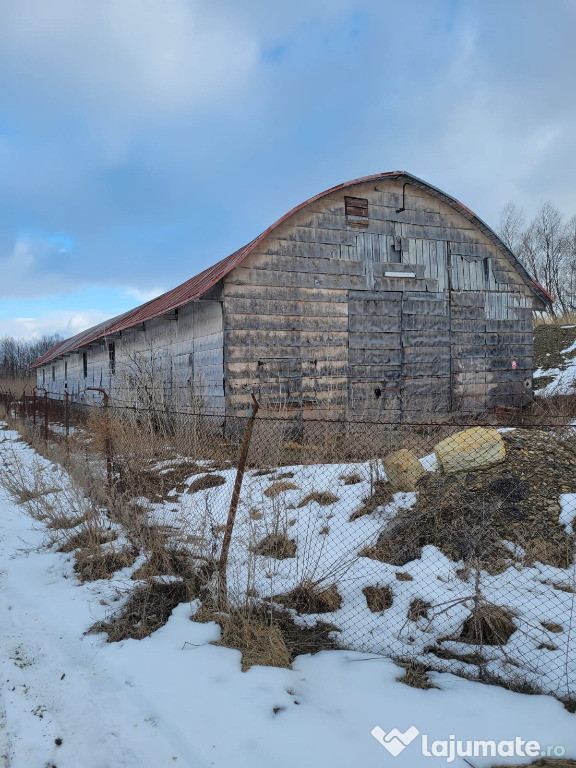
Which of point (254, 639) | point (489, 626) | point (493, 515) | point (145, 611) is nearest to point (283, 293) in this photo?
point (493, 515)

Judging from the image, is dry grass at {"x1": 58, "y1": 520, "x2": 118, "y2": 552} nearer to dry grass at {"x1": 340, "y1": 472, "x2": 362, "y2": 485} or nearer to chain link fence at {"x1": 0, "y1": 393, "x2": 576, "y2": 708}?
chain link fence at {"x1": 0, "y1": 393, "x2": 576, "y2": 708}

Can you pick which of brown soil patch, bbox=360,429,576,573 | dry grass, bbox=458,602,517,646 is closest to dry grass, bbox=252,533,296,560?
brown soil patch, bbox=360,429,576,573

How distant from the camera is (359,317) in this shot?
1280 centimetres

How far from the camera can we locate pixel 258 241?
37.0 ft

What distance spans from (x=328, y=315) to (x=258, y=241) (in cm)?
251

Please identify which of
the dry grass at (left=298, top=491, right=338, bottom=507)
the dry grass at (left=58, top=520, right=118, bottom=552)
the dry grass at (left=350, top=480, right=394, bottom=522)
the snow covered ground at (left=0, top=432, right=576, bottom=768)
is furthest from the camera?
the dry grass at (left=298, top=491, right=338, bottom=507)

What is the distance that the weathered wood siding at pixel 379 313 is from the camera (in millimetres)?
11688

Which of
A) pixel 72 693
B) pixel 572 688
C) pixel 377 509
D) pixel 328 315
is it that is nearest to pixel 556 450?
pixel 377 509

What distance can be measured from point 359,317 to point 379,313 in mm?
624

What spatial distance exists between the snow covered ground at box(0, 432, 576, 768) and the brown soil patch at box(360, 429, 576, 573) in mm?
1562

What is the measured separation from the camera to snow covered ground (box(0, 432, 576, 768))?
2.78 m

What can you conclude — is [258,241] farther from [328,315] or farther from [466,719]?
[466,719]

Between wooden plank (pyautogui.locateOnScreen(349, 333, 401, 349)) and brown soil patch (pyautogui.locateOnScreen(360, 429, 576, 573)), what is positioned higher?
wooden plank (pyautogui.locateOnScreen(349, 333, 401, 349))

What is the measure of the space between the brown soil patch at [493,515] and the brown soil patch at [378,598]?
484mm
